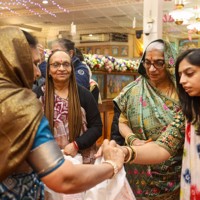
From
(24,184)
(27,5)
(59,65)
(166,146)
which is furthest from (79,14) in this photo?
Result: (24,184)

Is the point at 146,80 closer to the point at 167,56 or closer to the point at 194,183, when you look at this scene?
the point at 167,56

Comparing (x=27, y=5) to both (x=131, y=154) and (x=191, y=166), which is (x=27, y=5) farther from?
(x=191, y=166)

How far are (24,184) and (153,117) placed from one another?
106 centimetres

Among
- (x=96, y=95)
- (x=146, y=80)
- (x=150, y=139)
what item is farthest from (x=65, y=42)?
(x=150, y=139)

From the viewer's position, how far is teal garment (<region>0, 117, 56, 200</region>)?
99 cm

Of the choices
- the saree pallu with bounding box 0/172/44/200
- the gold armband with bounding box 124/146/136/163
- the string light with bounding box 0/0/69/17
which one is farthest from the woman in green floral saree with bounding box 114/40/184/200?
the string light with bounding box 0/0/69/17

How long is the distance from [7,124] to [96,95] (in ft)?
7.40

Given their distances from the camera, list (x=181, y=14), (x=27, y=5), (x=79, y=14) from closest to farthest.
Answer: (x=181, y=14), (x=27, y=5), (x=79, y=14)

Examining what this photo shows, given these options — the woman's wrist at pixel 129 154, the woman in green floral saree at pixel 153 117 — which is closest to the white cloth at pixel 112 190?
the woman's wrist at pixel 129 154

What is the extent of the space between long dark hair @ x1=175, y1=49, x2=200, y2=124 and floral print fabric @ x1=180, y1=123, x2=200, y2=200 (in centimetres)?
5

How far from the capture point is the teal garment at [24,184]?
3.26 feet

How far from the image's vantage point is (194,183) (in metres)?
1.53

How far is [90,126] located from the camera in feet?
7.91

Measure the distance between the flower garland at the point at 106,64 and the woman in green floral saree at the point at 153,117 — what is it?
2.72m
